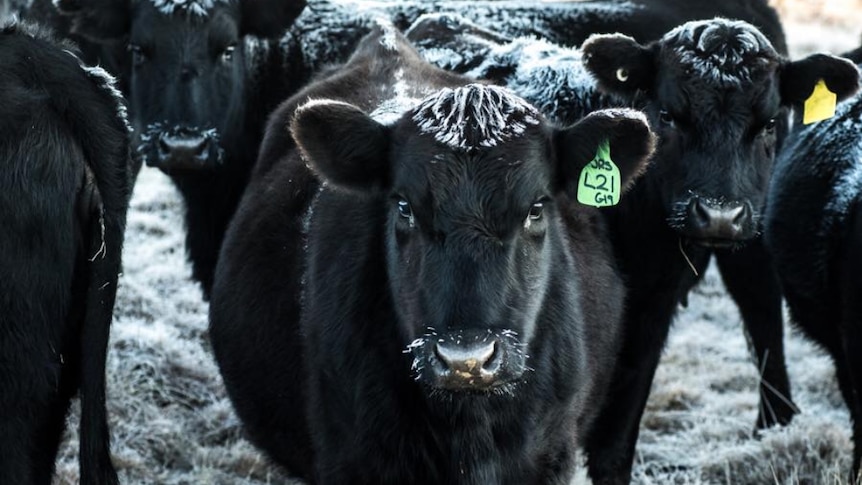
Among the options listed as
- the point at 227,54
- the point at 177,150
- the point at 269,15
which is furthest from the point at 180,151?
the point at 269,15

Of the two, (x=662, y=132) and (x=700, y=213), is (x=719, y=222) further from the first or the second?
(x=662, y=132)

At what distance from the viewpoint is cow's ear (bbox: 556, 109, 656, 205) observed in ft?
13.9

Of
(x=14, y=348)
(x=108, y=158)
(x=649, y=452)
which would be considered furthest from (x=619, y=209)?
(x=14, y=348)

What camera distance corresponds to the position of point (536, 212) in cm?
409

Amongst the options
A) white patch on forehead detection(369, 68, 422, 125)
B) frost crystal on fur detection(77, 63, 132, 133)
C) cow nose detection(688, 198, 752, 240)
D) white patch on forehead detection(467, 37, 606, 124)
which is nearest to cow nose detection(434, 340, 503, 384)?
white patch on forehead detection(369, 68, 422, 125)

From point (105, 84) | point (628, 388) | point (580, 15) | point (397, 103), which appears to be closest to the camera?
point (105, 84)

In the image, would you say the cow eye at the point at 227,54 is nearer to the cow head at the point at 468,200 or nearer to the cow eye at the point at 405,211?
the cow head at the point at 468,200

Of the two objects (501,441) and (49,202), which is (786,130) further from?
(49,202)

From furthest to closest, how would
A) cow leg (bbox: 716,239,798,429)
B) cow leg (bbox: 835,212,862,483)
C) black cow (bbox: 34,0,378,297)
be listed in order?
1. cow leg (bbox: 716,239,798,429)
2. black cow (bbox: 34,0,378,297)
3. cow leg (bbox: 835,212,862,483)

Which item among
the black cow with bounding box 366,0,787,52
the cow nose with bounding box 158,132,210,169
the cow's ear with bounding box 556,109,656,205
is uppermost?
the black cow with bounding box 366,0,787,52

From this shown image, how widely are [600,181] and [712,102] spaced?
1.39m

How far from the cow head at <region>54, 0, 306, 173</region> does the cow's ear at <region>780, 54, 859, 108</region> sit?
2826 millimetres

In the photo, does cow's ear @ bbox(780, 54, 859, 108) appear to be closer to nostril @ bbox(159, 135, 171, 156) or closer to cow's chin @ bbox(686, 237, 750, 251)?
cow's chin @ bbox(686, 237, 750, 251)

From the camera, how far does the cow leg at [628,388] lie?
583 centimetres
